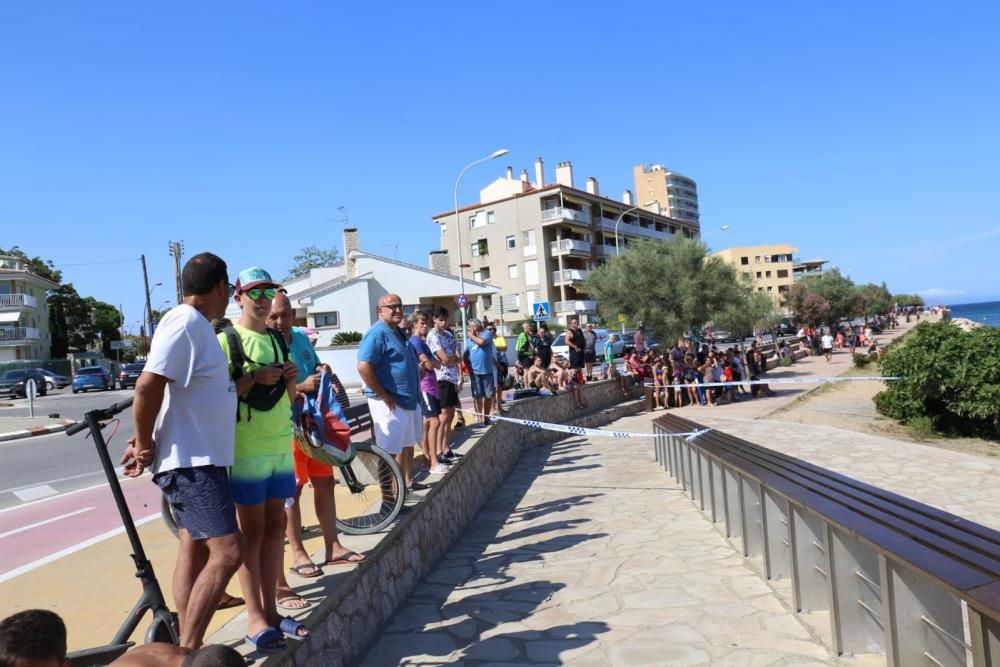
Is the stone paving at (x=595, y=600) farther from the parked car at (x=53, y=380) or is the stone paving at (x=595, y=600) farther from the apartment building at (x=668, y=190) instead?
the apartment building at (x=668, y=190)

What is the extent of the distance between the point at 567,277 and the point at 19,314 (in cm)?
4287

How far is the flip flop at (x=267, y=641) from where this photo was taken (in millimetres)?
3240

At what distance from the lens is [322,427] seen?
5020mm

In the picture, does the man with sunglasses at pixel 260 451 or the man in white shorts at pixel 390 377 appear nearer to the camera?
the man with sunglasses at pixel 260 451

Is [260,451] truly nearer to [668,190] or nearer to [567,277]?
[567,277]

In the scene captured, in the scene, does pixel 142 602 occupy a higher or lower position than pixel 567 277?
lower

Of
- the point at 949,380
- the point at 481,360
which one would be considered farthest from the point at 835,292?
the point at 481,360

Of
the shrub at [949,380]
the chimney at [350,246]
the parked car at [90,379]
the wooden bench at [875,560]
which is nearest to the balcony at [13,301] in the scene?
the parked car at [90,379]

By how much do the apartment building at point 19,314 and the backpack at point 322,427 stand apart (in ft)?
213

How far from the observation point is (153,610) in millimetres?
3201

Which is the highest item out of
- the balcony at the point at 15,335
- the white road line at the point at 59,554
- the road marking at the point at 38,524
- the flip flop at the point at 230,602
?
the balcony at the point at 15,335

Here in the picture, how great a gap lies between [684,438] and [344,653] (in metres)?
5.58

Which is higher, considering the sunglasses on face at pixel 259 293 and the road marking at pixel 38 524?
the sunglasses on face at pixel 259 293

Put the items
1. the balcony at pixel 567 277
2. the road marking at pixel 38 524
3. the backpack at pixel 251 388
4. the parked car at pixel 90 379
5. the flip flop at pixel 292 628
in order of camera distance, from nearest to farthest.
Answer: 1. the flip flop at pixel 292 628
2. the backpack at pixel 251 388
3. the road marking at pixel 38 524
4. the parked car at pixel 90 379
5. the balcony at pixel 567 277
